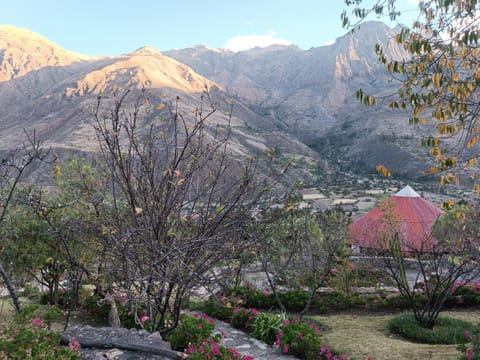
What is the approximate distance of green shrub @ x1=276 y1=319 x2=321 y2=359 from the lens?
5469 mm

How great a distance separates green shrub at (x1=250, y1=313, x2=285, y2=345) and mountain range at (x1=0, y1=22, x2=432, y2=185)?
26.7 metres

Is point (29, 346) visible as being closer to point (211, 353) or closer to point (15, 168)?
point (211, 353)

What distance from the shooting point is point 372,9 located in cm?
389

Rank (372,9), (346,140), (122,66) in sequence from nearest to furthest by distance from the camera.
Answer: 1. (372,9)
2. (346,140)
3. (122,66)

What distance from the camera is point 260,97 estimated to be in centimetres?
15962

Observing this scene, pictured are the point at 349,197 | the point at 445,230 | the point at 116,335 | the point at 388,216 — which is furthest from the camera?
the point at 349,197

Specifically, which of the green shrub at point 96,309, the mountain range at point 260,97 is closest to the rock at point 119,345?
the green shrub at point 96,309

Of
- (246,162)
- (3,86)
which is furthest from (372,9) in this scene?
(3,86)

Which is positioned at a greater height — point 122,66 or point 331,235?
point 122,66

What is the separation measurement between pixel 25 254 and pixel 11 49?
172996 millimetres

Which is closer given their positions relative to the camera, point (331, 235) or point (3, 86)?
point (331, 235)

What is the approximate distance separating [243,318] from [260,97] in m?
157

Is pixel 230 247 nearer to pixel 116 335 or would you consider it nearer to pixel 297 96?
pixel 116 335

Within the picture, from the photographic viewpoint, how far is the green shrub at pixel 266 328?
6.30m
